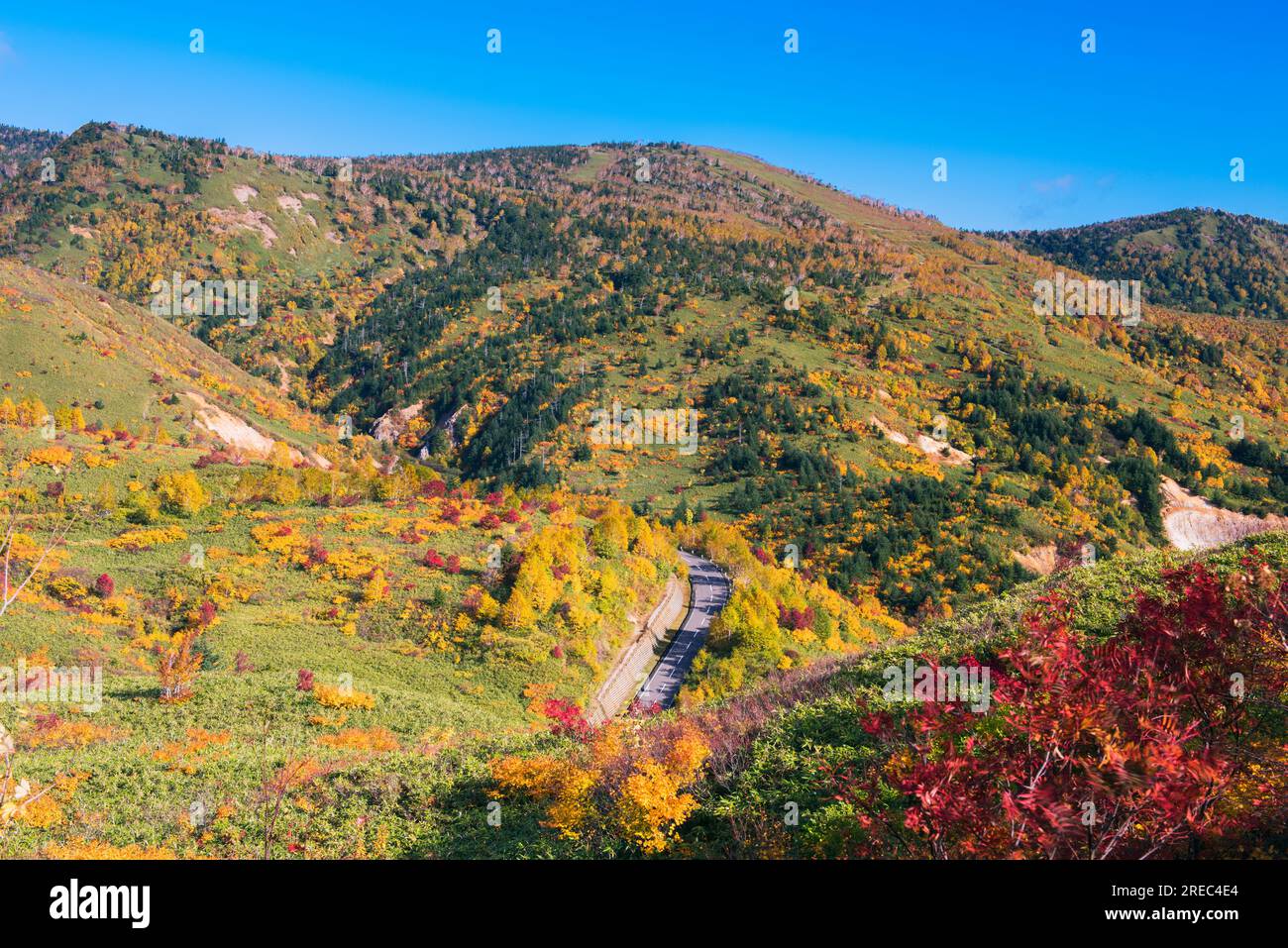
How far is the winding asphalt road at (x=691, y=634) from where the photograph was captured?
174ft

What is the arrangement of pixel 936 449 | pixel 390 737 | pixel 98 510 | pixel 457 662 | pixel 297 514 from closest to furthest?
pixel 390 737 → pixel 457 662 → pixel 98 510 → pixel 297 514 → pixel 936 449

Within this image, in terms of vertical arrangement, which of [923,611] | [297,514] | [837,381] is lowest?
[923,611]

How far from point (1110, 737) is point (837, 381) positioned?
555ft

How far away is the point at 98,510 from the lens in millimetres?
58219

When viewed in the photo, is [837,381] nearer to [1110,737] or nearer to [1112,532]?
[1112,532]

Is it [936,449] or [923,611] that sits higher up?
[936,449]
